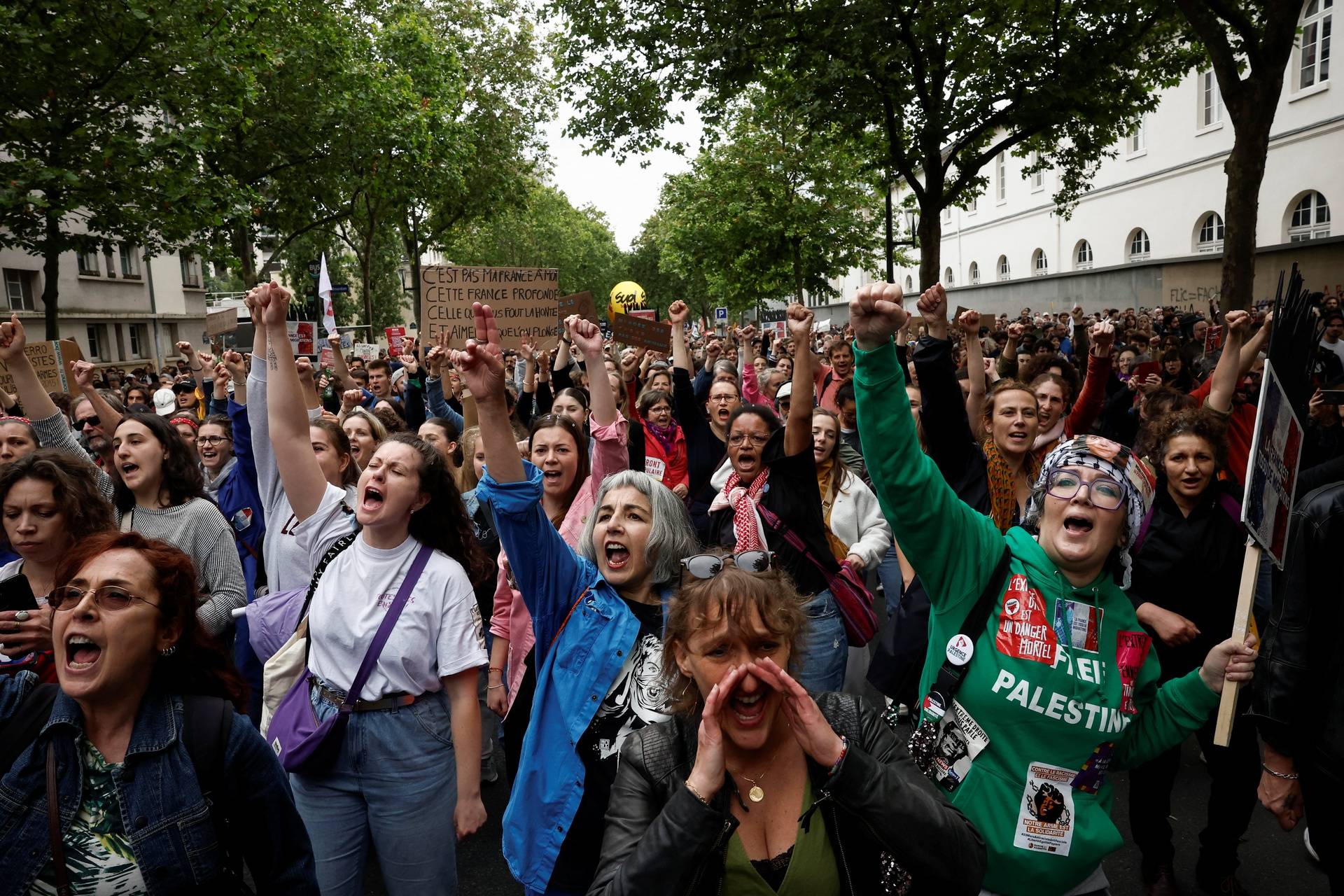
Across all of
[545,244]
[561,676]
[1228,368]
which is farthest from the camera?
[545,244]

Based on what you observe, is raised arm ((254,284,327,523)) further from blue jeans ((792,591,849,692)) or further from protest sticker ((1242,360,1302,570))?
protest sticker ((1242,360,1302,570))

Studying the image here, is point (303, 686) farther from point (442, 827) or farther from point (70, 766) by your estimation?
point (70, 766)

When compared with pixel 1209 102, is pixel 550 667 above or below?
below

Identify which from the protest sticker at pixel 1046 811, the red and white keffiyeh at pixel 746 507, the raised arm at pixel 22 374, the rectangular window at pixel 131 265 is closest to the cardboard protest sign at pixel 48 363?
the raised arm at pixel 22 374

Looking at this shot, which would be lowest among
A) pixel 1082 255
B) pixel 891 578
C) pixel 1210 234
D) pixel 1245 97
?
pixel 891 578

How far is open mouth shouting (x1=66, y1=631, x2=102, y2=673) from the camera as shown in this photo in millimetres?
2047

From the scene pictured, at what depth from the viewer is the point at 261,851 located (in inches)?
85.3

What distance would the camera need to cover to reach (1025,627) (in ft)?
7.98

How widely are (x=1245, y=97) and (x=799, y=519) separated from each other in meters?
9.24

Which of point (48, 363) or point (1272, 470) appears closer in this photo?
point (1272, 470)

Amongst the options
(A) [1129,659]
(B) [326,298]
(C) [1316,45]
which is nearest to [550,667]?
(A) [1129,659]

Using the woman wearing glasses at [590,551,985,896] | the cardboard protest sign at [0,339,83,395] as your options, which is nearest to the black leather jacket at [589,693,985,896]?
the woman wearing glasses at [590,551,985,896]

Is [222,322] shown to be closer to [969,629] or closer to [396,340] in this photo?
[396,340]

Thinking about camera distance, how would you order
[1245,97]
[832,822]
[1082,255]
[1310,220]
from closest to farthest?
1. [832,822]
2. [1245,97]
3. [1310,220]
4. [1082,255]
